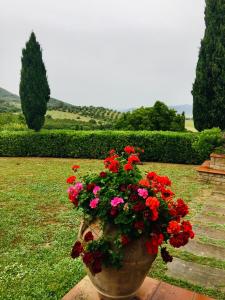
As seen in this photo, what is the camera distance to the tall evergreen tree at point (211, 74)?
11422mm

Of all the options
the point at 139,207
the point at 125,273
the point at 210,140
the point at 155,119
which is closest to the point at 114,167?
the point at 139,207

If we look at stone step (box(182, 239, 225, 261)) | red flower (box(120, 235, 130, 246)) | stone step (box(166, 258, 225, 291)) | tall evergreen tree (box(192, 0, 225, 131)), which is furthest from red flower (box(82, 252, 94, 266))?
tall evergreen tree (box(192, 0, 225, 131))

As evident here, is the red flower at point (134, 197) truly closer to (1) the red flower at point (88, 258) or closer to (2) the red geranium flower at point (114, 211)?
(2) the red geranium flower at point (114, 211)

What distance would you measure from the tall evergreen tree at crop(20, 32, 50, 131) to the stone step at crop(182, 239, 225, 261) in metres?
12.1

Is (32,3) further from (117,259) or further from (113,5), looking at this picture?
(117,259)

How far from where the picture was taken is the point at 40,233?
5.11 meters

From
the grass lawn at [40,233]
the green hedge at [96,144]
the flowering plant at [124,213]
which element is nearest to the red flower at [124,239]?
the flowering plant at [124,213]

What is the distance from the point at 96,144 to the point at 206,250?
9713 millimetres

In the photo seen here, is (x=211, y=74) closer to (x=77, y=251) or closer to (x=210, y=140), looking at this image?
(x=210, y=140)

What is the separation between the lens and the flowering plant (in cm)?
259

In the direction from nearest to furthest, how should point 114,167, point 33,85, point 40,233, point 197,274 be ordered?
point 114,167 → point 197,274 → point 40,233 → point 33,85

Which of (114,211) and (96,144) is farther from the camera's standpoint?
(96,144)

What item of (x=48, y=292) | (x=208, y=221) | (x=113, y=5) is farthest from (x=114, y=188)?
(x=113, y=5)

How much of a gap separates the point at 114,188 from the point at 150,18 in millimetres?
9234
